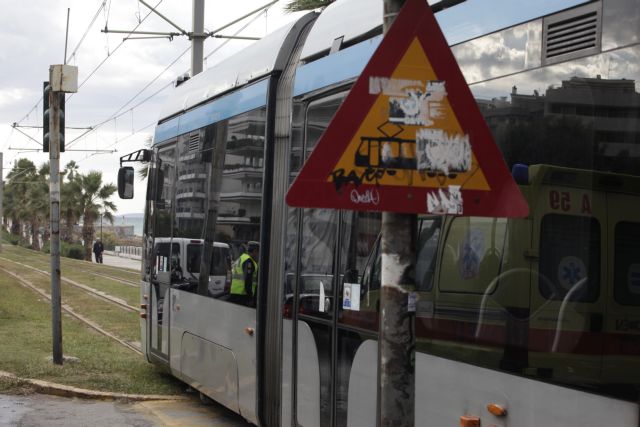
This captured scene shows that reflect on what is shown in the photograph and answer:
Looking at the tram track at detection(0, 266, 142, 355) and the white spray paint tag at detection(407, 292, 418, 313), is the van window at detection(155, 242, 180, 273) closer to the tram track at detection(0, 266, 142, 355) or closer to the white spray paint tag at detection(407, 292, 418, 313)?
the tram track at detection(0, 266, 142, 355)

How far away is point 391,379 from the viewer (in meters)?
2.87

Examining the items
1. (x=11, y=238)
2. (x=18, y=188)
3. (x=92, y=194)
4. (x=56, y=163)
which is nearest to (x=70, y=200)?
(x=92, y=194)

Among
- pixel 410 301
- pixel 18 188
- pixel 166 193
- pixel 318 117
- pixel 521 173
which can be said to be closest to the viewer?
pixel 410 301

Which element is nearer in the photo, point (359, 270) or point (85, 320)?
point (359, 270)

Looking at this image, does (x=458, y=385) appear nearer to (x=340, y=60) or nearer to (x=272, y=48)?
(x=340, y=60)

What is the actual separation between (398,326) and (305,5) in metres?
11.5

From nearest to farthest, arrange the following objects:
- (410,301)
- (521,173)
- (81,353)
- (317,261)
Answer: (410,301) < (521,173) < (317,261) < (81,353)

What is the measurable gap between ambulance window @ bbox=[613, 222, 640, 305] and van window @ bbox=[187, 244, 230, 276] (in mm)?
4568

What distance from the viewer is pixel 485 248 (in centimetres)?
396

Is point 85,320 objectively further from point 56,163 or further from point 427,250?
point 427,250

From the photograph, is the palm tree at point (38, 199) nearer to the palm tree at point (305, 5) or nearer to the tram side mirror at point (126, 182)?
the palm tree at point (305, 5)

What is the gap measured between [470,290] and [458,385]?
0.48 meters

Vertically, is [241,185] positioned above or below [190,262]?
above

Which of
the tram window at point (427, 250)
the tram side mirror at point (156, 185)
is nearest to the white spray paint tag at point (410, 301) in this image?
the tram window at point (427, 250)
